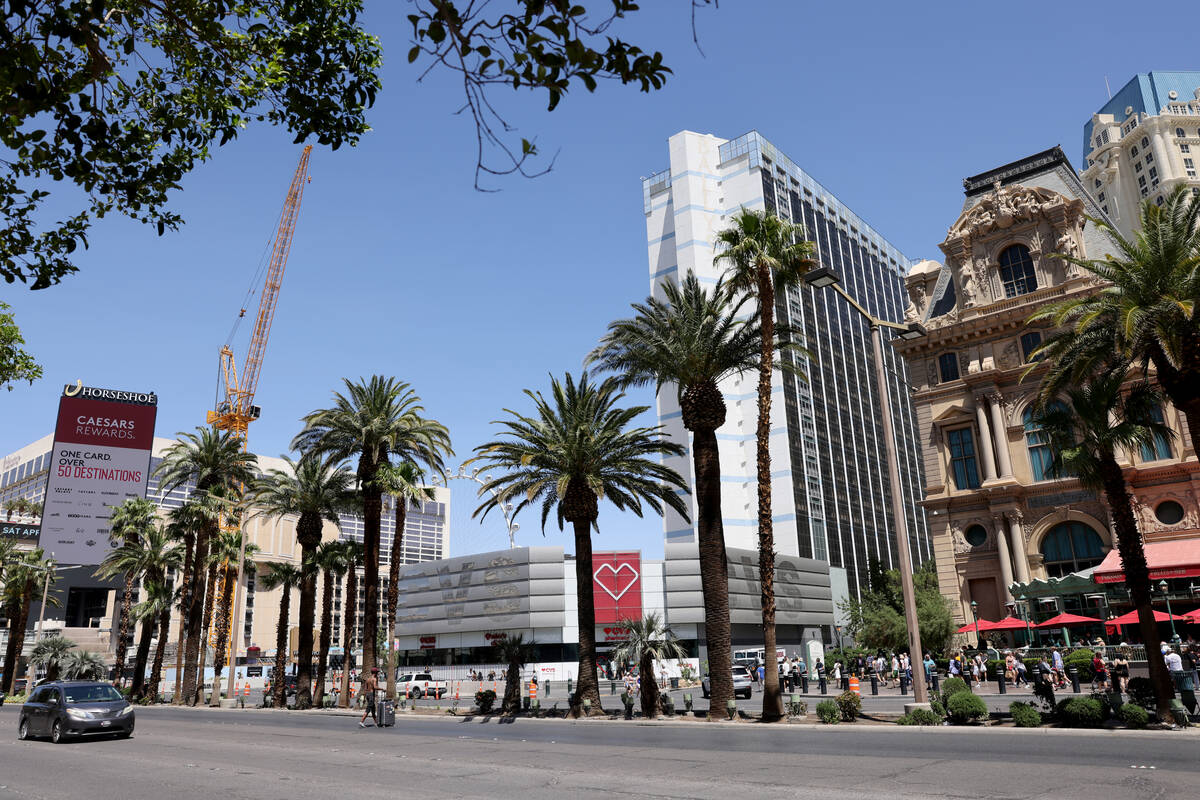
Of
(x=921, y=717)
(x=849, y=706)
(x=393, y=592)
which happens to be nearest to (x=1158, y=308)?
(x=921, y=717)

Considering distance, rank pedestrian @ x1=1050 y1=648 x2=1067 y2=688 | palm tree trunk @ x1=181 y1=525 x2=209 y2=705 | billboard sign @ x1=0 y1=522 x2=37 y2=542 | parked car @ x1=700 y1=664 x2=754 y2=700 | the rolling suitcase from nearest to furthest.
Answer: the rolling suitcase, pedestrian @ x1=1050 y1=648 x2=1067 y2=688, parked car @ x1=700 y1=664 x2=754 y2=700, palm tree trunk @ x1=181 y1=525 x2=209 y2=705, billboard sign @ x1=0 y1=522 x2=37 y2=542

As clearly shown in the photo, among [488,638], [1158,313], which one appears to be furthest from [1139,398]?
[488,638]

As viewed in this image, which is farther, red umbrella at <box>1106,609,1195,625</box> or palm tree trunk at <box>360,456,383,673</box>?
palm tree trunk at <box>360,456,383,673</box>

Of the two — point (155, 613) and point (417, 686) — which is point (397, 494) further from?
point (155, 613)

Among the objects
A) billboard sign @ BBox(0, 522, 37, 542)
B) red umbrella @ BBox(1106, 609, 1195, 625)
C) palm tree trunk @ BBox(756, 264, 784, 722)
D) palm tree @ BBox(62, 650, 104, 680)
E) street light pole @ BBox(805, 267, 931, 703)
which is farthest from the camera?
billboard sign @ BBox(0, 522, 37, 542)

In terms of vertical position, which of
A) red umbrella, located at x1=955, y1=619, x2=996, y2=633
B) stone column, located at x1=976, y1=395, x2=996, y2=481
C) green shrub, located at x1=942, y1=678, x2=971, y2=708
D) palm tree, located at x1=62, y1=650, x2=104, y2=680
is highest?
stone column, located at x1=976, y1=395, x2=996, y2=481

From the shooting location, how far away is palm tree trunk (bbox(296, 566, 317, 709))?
43531 mm

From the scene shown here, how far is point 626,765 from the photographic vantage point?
14.8 meters

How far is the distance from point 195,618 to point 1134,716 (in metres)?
49.7

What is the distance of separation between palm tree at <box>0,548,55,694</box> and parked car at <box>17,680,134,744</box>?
43.0 meters

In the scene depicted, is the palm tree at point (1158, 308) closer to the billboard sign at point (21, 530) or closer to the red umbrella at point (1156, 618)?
the red umbrella at point (1156, 618)

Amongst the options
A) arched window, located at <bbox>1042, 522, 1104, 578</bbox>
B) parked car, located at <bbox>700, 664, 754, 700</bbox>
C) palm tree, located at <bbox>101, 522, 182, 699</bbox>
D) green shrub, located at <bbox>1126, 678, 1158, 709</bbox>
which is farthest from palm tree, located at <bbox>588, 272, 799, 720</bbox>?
palm tree, located at <bbox>101, 522, 182, 699</bbox>

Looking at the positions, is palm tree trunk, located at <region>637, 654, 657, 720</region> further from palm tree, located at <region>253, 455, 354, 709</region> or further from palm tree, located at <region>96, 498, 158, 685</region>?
palm tree, located at <region>96, 498, 158, 685</region>

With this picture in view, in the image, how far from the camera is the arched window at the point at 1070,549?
45.8 m
